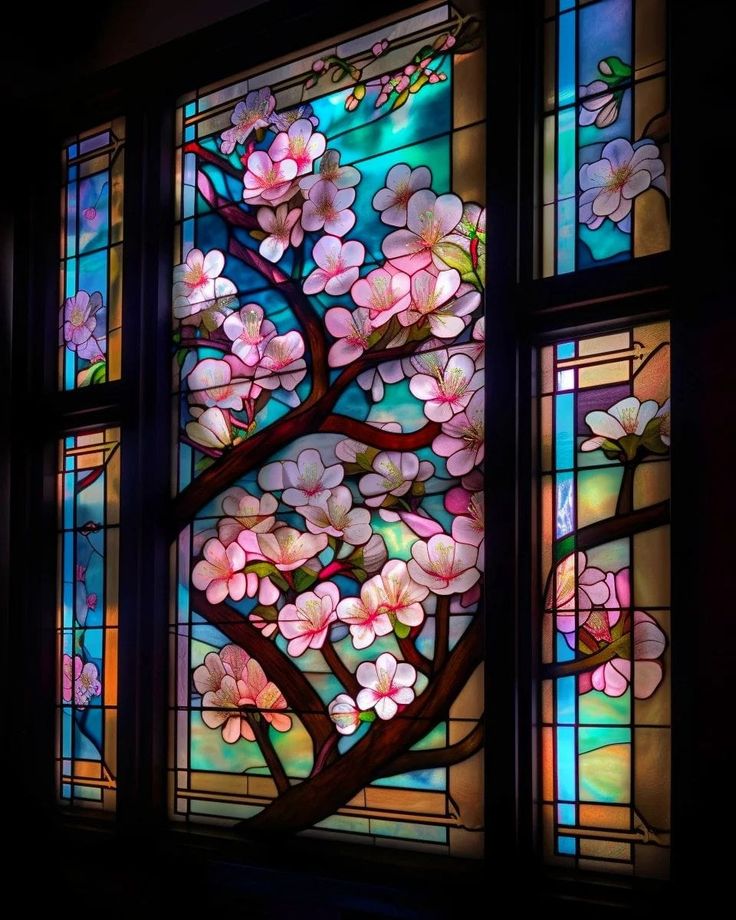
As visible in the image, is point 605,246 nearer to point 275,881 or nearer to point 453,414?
point 453,414

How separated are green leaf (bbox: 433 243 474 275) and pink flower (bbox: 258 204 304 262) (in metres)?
0.45

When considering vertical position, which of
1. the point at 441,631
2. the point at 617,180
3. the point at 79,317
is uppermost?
the point at 617,180

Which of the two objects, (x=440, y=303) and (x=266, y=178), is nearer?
(x=440, y=303)

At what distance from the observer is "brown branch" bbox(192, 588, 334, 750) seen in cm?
254

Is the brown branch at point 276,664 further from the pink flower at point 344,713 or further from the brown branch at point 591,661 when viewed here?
the brown branch at point 591,661

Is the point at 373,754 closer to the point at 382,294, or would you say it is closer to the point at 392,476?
the point at 392,476

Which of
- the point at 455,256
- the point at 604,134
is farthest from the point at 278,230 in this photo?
the point at 604,134

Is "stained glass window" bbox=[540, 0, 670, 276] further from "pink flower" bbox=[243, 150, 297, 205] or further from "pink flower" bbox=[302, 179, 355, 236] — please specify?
"pink flower" bbox=[243, 150, 297, 205]

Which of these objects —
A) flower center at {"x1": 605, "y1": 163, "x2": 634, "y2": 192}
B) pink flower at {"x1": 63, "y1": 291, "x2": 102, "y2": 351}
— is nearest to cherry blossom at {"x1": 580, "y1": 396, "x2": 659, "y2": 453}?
flower center at {"x1": 605, "y1": 163, "x2": 634, "y2": 192}

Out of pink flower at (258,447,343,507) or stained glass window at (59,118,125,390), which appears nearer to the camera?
pink flower at (258,447,343,507)

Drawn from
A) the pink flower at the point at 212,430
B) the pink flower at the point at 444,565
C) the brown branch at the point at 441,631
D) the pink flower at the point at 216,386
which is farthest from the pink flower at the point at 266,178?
the brown branch at the point at 441,631

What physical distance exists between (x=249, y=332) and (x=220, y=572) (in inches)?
26.2

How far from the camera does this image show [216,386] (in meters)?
2.84

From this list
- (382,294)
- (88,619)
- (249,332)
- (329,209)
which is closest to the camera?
(382,294)
